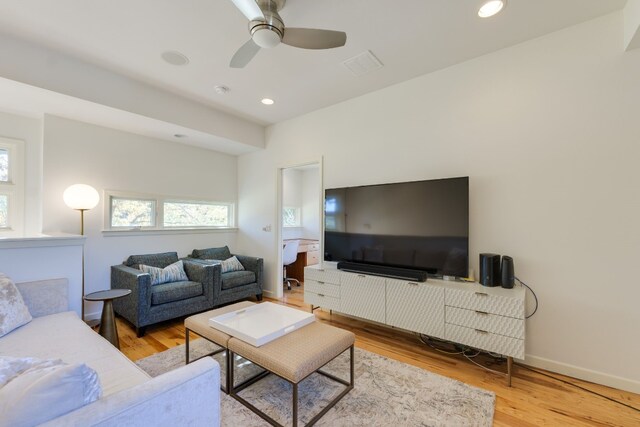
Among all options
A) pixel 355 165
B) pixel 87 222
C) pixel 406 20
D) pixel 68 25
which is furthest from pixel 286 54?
pixel 87 222

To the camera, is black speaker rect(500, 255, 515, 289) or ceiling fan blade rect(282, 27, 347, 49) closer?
ceiling fan blade rect(282, 27, 347, 49)

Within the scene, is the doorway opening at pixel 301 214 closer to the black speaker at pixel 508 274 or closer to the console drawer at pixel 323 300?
the console drawer at pixel 323 300

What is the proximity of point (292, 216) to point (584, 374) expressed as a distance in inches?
206

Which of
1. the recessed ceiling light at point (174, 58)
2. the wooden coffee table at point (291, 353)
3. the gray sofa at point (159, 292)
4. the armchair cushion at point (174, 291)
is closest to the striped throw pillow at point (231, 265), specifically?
the gray sofa at point (159, 292)

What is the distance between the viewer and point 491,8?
1.95 meters

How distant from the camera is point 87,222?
3287 millimetres

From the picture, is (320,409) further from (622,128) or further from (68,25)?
(68,25)

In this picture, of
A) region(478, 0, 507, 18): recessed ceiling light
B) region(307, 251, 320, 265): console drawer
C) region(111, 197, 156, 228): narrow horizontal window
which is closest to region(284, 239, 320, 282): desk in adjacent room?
region(307, 251, 320, 265): console drawer

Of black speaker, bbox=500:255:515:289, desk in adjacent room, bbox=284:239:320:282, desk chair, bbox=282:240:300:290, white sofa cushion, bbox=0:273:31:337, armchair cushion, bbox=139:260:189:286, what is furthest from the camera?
desk in adjacent room, bbox=284:239:320:282

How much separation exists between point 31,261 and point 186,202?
7.08ft

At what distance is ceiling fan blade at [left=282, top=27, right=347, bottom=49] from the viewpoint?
178 cm

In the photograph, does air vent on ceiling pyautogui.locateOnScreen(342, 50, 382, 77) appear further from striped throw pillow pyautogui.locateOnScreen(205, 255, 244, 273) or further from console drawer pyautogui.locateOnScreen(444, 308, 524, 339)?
striped throw pillow pyautogui.locateOnScreen(205, 255, 244, 273)

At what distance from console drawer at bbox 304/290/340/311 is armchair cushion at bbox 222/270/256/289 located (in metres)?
1.02

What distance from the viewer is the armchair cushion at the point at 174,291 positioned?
Answer: 2.96 meters
